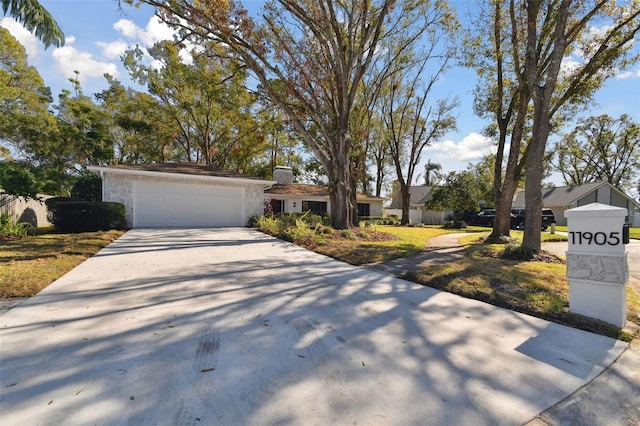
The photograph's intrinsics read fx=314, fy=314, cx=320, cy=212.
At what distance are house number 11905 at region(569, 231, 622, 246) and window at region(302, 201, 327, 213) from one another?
20155 millimetres

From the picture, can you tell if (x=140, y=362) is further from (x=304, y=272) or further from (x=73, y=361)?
(x=304, y=272)

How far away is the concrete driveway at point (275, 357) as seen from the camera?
194 cm

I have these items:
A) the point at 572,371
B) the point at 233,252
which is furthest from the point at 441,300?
the point at 233,252

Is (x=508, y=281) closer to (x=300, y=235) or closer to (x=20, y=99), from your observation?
(x=300, y=235)

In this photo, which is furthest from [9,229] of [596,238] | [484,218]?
[484,218]

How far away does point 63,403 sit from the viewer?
192 cm

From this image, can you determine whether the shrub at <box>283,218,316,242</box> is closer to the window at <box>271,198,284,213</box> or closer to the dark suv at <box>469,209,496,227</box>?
the window at <box>271,198,284,213</box>

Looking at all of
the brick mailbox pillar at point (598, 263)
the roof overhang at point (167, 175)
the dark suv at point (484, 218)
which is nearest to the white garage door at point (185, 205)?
the roof overhang at point (167, 175)

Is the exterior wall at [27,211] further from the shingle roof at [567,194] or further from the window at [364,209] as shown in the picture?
the shingle roof at [567,194]

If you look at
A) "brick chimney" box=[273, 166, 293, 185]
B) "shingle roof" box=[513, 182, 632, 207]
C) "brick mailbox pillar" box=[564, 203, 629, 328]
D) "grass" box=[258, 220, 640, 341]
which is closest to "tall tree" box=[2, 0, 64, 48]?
"grass" box=[258, 220, 640, 341]

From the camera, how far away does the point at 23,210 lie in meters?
12.9

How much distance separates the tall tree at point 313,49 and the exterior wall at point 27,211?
28.8 feet

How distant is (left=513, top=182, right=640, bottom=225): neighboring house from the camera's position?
2745cm

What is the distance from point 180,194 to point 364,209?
17.3 metres
